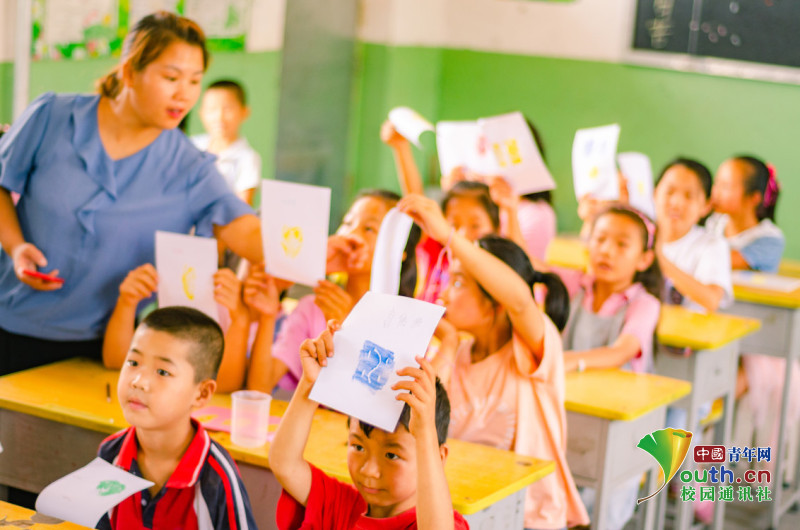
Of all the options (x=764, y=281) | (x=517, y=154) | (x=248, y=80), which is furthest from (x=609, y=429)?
(x=248, y=80)

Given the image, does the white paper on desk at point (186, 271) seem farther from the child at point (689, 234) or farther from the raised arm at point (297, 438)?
the child at point (689, 234)

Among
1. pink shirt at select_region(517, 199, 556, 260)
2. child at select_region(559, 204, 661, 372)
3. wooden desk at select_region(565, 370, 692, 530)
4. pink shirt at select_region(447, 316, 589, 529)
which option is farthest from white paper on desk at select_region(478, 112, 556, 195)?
pink shirt at select_region(447, 316, 589, 529)

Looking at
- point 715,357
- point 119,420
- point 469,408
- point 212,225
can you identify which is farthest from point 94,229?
point 715,357

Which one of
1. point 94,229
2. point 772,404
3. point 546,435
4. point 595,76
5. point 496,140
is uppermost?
point 595,76

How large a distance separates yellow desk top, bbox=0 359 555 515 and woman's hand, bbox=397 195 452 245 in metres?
0.48

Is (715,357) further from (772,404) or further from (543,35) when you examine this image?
(543,35)

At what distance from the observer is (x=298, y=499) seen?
179 cm

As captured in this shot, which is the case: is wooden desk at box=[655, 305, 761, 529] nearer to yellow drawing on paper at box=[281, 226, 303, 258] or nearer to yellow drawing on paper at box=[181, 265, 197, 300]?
yellow drawing on paper at box=[281, 226, 303, 258]

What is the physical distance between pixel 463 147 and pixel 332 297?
171 cm

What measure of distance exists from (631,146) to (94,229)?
441 cm

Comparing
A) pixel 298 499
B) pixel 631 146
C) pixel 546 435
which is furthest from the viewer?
pixel 631 146

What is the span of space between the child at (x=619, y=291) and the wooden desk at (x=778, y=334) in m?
0.94

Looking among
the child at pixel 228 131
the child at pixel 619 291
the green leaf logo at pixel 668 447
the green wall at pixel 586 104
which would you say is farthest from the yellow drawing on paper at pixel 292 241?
the green wall at pixel 586 104

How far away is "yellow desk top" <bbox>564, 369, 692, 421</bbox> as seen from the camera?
8.56 feet
